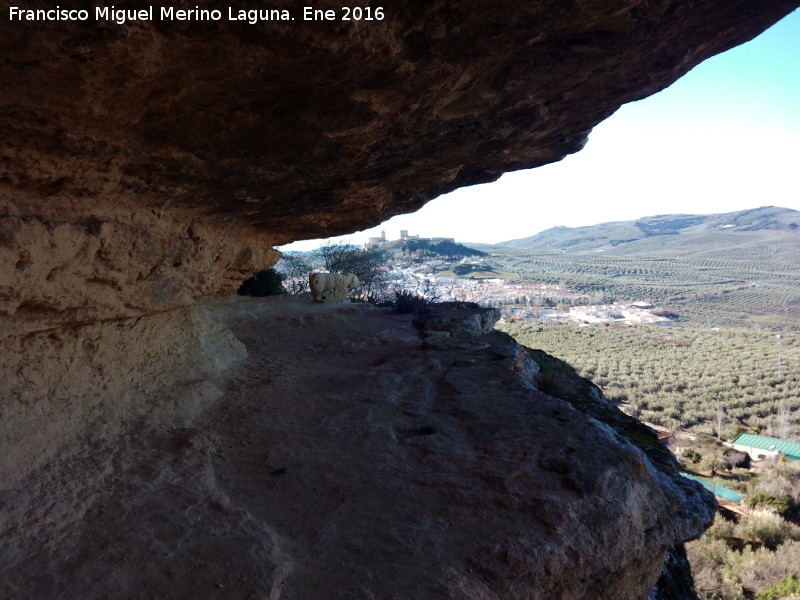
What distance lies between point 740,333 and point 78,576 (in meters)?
37.8

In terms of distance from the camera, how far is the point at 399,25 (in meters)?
2.28

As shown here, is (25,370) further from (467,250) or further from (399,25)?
(467,250)

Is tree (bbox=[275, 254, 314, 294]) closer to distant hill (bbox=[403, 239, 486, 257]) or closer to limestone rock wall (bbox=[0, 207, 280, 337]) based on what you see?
limestone rock wall (bbox=[0, 207, 280, 337])

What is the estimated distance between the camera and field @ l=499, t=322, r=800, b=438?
19031mm

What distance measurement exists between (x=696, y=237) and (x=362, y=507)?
65.9m

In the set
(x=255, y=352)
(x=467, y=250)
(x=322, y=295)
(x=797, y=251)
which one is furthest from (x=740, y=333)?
(x=255, y=352)

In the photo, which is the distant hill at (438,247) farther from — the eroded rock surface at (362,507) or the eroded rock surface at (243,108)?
the eroded rock surface at (362,507)

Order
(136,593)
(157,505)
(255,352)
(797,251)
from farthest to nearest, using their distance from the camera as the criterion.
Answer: (797,251)
(255,352)
(157,505)
(136,593)

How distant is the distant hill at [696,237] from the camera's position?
1919 inches

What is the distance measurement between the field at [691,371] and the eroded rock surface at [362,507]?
59.1 ft

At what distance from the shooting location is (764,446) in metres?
17.0

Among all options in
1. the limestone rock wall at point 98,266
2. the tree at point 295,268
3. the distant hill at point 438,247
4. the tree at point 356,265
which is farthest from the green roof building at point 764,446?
the distant hill at point 438,247

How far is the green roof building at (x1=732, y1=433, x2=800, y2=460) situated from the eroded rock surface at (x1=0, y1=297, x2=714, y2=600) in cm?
1660

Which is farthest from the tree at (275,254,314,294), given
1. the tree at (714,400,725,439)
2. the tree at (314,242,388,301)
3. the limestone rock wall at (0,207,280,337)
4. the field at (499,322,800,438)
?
the limestone rock wall at (0,207,280,337)
